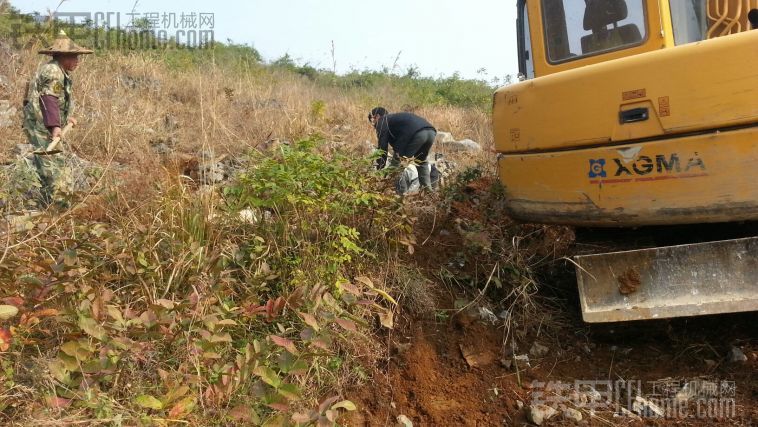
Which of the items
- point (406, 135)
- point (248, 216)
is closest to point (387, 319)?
point (248, 216)

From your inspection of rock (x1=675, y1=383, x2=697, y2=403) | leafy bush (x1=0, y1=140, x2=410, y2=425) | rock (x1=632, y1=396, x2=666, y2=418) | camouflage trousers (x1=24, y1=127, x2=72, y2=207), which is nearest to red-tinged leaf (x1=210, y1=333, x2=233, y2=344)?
leafy bush (x1=0, y1=140, x2=410, y2=425)

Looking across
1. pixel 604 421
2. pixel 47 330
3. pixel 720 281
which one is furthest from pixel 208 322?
pixel 720 281

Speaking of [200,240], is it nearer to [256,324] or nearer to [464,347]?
[256,324]

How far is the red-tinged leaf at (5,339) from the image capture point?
2428 mm

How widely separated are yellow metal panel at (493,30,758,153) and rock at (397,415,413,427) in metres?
1.64

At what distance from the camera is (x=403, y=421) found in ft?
10.0

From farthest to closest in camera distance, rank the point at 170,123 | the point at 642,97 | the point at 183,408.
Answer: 1. the point at 170,123
2. the point at 642,97
3. the point at 183,408

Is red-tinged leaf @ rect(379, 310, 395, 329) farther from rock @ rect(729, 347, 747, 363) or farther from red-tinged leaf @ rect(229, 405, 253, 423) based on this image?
rock @ rect(729, 347, 747, 363)

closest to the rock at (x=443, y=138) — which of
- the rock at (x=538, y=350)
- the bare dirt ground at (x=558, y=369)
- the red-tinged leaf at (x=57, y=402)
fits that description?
the bare dirt ground at (x=558, y=369)

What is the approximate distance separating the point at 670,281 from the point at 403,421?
1.66 m

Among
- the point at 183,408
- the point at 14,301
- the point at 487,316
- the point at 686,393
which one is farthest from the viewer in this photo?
the point at 487,316

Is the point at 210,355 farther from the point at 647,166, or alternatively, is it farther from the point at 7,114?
the point at 7,114

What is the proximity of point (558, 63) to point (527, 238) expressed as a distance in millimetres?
1282

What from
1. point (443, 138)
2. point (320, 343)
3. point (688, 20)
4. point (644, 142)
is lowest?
point (320, 343)
